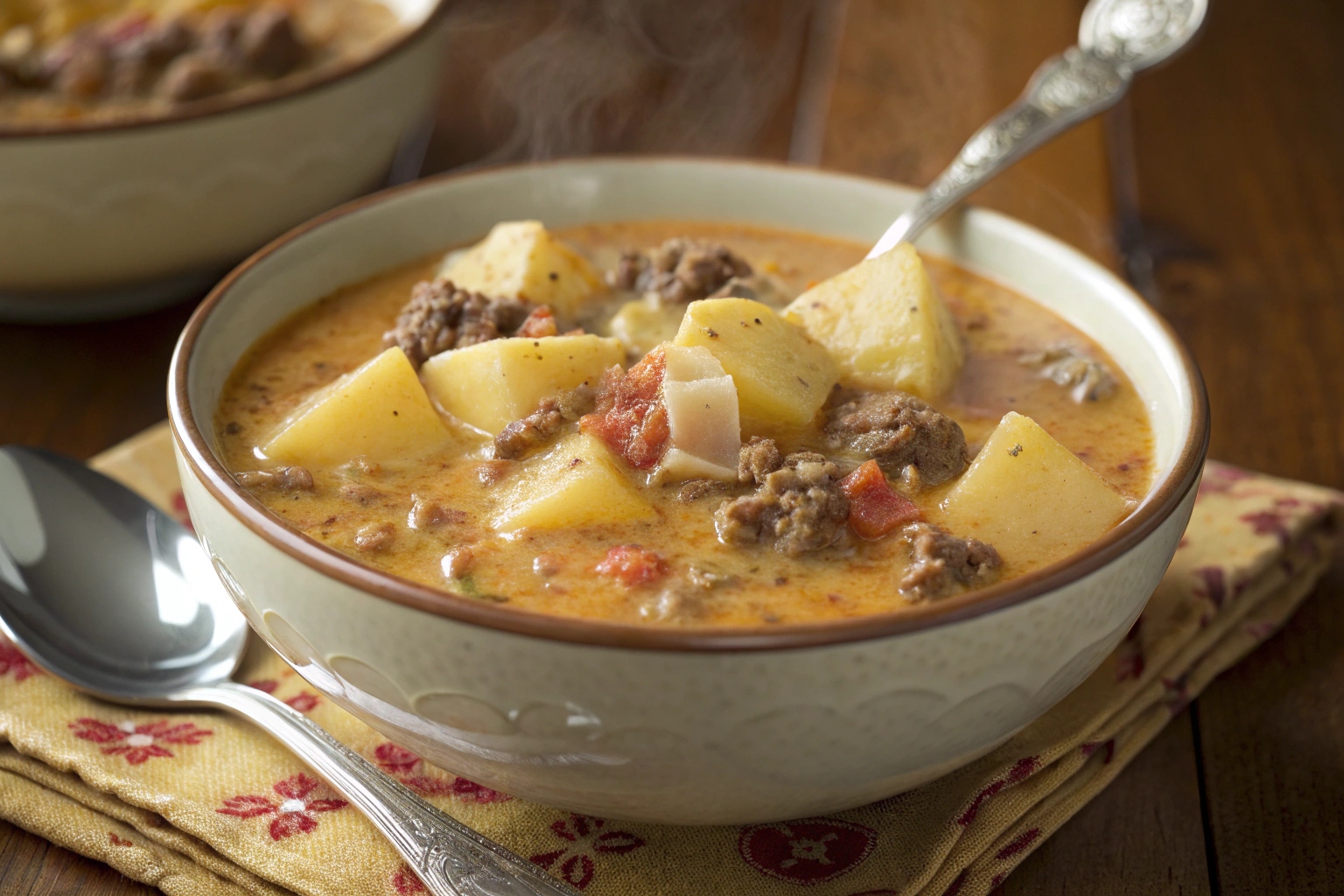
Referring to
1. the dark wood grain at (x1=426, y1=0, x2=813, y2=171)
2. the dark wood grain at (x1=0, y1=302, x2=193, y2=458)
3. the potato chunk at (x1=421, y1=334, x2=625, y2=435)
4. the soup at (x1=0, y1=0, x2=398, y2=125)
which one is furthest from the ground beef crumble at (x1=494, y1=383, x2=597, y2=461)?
the dark wood grain at (x1=426, y1=0, x2=813, y2=171)

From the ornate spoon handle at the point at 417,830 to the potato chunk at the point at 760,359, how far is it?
0.85 meters

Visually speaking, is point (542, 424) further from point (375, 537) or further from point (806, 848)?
point (806, 848)

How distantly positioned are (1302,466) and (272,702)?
2.49m

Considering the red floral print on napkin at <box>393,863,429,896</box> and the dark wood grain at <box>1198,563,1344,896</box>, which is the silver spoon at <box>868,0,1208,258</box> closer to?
the dark wood grain at <box>1198,563,1344,896</box>

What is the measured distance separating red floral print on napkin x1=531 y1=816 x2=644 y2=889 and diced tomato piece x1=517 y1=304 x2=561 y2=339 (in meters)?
0.92

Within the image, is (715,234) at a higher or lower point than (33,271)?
higher

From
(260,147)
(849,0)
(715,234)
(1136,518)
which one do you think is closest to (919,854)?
(1136,518)

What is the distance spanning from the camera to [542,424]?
232 centimetres

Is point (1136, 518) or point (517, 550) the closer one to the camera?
point (1136, 518)

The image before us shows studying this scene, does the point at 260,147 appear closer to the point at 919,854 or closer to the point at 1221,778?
the point at 919,854

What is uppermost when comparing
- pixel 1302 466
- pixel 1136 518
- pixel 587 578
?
pixel 1136 518

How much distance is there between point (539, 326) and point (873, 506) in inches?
31.0

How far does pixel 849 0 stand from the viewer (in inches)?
214

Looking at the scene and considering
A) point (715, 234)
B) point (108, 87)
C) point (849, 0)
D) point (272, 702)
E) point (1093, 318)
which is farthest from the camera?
point (849, 0)
